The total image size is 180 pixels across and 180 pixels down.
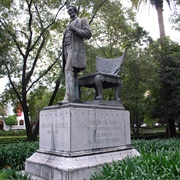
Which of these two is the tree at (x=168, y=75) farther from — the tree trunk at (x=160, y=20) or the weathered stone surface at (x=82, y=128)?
the weathered stone surface at (x=82, y=128)

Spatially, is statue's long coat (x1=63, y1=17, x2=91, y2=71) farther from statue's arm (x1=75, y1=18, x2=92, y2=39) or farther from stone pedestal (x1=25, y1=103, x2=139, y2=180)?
stone pedestal (x1=25, y1=103, x2=139, y2=180)

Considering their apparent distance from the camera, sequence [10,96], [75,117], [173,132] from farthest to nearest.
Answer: [173,132]
[10,96]
[75,117]

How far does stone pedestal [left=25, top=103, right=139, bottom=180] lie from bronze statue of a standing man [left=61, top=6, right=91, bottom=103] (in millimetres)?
763

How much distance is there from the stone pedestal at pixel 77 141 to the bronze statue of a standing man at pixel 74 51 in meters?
0.76

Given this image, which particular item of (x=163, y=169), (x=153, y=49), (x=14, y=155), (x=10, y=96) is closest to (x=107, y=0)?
(x=153, y=49)

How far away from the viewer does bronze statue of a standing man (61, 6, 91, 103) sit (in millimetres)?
6492

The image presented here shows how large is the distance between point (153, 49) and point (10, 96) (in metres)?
11.8

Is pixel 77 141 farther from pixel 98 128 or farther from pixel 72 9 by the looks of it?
pixel 72 9

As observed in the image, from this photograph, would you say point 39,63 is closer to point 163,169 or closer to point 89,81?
point 89,81

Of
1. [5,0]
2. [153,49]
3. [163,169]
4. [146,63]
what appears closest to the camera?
[163,169]

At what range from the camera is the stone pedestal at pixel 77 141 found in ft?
17.7

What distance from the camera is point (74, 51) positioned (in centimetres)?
664

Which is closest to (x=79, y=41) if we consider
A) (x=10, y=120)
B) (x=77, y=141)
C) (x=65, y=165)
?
(x=77, y=141)

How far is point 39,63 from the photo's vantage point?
67.0 ft
